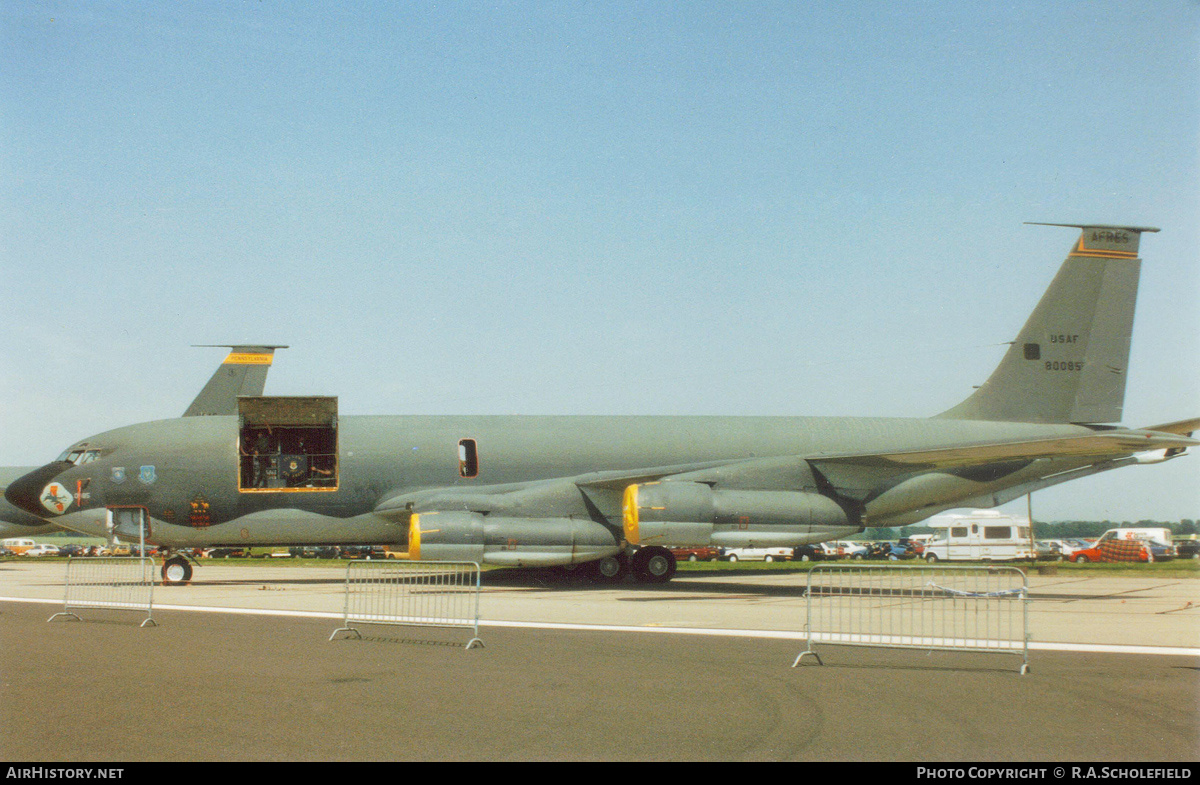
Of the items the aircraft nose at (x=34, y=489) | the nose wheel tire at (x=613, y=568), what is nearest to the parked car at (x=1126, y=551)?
the nose wheel tire at (x=613, y=568)

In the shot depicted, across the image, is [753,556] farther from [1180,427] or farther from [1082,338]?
[1180,427]

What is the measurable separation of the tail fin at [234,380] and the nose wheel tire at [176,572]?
47.4 feet

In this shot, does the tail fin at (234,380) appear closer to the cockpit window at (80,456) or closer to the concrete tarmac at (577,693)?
the cockpit window at (80,456)

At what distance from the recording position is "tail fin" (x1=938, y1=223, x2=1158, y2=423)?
22719 mm

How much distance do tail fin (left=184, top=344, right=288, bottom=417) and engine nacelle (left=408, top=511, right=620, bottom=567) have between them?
19608 millimetres

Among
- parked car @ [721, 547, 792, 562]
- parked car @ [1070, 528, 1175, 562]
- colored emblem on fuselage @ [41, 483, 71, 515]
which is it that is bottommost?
parked car @ [721, 547, 792, 562]

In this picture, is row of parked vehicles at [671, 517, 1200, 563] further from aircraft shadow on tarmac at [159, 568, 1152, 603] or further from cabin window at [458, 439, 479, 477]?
cabin window at [458, 439, 479, 477]

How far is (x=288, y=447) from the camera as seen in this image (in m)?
21.8

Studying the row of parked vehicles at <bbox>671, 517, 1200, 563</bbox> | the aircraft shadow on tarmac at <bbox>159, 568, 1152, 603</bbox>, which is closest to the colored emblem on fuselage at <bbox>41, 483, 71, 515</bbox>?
the aircraft shadow on tarmac at <bbox>159, 568, 1152, 603</bbox>

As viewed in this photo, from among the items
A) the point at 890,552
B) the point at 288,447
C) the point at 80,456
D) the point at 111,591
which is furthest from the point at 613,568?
the point at 890,552

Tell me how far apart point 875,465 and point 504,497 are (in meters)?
7.54

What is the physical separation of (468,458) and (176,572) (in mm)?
7124

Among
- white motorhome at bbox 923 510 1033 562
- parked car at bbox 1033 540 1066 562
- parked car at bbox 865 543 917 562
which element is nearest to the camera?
parked car at bbox 1033 540 1066 562

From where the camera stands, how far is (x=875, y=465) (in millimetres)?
19562
